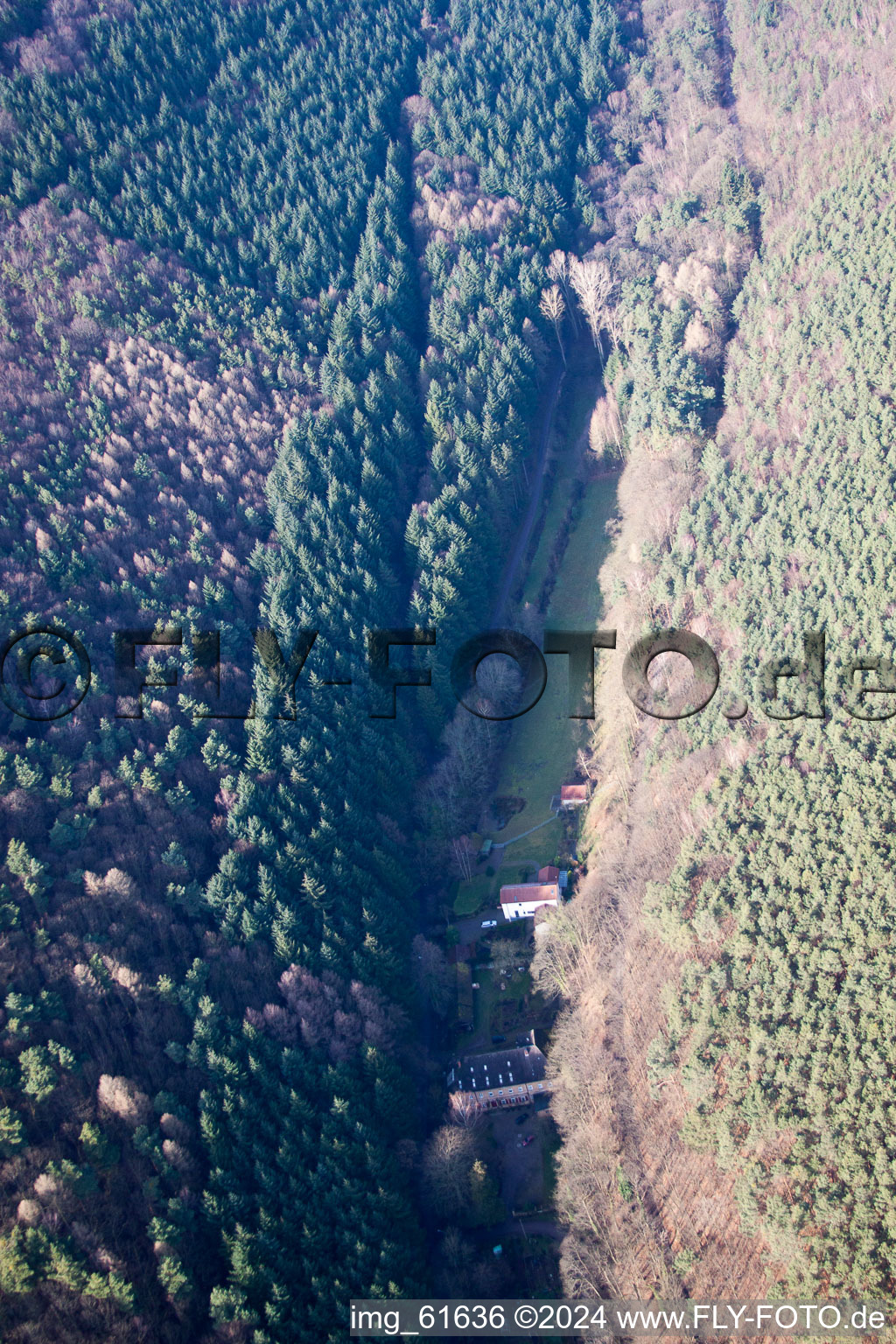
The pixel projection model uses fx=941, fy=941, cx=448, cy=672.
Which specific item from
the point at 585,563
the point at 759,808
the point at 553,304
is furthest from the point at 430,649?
the point at 553,304

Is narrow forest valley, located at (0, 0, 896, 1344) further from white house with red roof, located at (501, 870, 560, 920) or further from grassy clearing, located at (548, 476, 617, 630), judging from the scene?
white house with red roof, located at (501, 870, 560, 920)

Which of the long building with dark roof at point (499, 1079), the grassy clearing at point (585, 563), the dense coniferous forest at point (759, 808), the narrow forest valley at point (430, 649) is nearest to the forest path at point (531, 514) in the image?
the narrow forest valley at point (430, 649)

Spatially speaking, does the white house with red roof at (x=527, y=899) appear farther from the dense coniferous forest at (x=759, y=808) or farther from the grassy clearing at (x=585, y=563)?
the grassy clearing at (x=585, y=563)

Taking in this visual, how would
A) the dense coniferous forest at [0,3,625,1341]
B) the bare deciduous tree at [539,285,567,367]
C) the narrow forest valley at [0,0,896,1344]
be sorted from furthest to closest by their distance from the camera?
the bare deciduous tree at [539,285,567,367] → the dense coniferous forest at [0,3,625,1341] → the narrow forest valley at [0,0,896,1344]

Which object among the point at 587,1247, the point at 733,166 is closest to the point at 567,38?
the point at 733,166

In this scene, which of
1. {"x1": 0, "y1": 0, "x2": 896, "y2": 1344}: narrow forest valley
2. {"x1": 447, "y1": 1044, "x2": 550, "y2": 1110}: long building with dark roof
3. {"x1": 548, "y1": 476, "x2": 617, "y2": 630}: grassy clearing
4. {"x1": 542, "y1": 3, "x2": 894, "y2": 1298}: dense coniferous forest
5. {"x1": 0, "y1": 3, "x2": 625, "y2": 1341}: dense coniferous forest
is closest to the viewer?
{"x1": 542, "y1": 3, "x2": 894, "y2": 1298}: dense coniferous forest

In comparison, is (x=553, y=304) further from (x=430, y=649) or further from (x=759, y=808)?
(x=759, y=808)

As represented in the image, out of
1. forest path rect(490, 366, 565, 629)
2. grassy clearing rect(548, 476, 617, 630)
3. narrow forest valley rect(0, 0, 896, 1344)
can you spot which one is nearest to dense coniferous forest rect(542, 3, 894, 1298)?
narrow forest valley rect(0, 0, 896, 1344)
